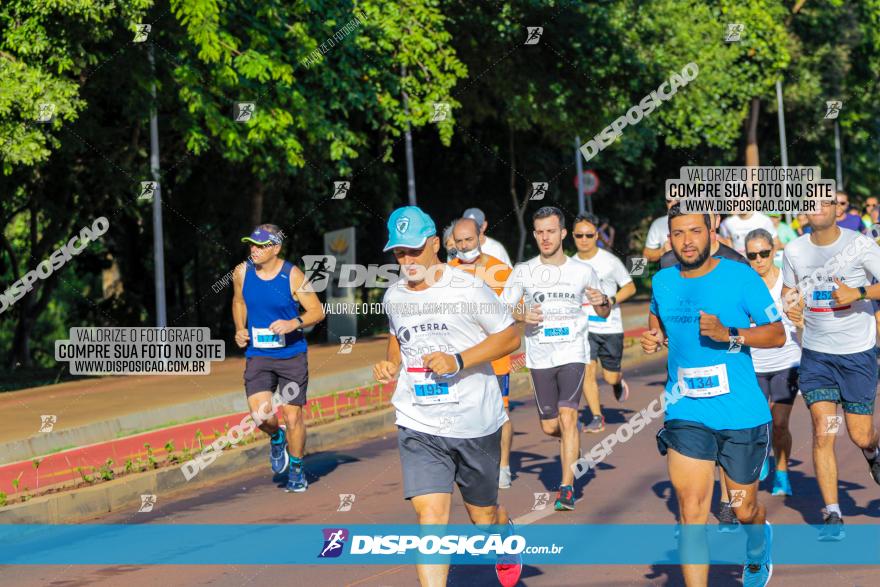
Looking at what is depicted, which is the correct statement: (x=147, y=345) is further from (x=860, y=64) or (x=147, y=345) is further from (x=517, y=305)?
(x=860, y=64)

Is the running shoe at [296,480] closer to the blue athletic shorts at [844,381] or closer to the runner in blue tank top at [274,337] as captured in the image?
the runner in blue tank top at [274,337]

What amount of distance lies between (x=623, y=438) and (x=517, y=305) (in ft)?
11.4

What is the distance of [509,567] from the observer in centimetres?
665

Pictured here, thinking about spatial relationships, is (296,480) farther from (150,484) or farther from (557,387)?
(557,387)

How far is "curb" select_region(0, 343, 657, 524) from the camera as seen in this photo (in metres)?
9.48

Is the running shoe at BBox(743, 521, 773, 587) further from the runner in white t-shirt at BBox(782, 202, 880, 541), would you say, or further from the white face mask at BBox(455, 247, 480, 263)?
the white face mask at BBox(455, 247, 480, 263)

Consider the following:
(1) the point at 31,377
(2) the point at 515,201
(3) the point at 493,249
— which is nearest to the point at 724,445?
(3) the point at 493,249

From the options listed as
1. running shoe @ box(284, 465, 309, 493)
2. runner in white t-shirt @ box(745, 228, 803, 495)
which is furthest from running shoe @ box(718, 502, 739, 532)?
running shoe @ box(284, 465, 309, 493)

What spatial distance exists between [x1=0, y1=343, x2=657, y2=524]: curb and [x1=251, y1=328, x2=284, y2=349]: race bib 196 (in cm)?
139

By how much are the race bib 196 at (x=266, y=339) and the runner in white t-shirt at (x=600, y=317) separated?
272 cm

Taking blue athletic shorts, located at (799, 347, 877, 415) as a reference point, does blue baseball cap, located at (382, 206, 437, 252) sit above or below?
above

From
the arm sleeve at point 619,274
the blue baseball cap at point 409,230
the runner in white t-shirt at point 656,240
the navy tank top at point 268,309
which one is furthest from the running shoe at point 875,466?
the runner in white t-shirt at point 656,240

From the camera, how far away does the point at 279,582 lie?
24.4ft

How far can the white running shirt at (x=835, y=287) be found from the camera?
857 cm
